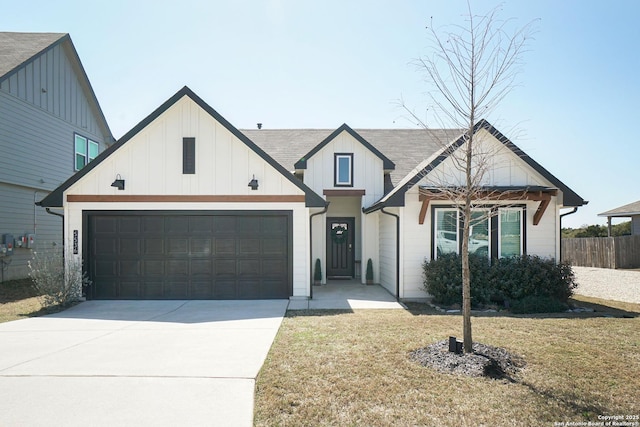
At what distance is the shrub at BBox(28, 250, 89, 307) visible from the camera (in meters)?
9.46

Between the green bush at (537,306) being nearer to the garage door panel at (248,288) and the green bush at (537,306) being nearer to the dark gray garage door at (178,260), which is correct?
the dark gray garage door at (178,260)

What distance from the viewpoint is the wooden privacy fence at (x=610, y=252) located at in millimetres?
20000

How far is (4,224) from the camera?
1341 centimetres

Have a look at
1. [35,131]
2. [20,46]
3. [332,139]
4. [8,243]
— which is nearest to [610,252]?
[332,139]

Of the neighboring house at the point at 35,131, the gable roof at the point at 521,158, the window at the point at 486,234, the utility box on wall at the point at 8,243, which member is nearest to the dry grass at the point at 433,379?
the window at the point at 486,234

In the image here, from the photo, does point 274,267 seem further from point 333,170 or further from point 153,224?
point 333,170

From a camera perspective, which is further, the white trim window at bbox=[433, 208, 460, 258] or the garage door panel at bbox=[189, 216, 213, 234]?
the garage door panel at bbox=[189, 216, 213, 234]

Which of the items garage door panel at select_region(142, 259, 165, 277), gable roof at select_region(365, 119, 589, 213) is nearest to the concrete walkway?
gable roof at select_region(365, 119, 589, 213)

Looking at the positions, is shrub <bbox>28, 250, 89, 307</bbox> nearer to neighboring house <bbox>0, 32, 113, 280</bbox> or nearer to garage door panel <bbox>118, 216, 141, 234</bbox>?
garage door panel <bbox>118, 216, 141, 234</bbox>

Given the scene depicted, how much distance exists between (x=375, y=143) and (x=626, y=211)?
17.8 metres

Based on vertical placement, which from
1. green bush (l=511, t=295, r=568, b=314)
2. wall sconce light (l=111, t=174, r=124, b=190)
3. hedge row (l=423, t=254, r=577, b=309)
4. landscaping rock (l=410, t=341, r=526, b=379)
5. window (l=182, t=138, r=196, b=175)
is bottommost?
green bush (l=511, t=295, r=568, b=314)

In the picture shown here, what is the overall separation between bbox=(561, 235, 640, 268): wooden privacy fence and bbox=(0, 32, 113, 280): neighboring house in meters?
22.7

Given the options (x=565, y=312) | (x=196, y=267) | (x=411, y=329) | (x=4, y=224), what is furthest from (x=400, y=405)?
(x=4, y=224)

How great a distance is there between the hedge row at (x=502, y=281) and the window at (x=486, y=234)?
0.66 m
